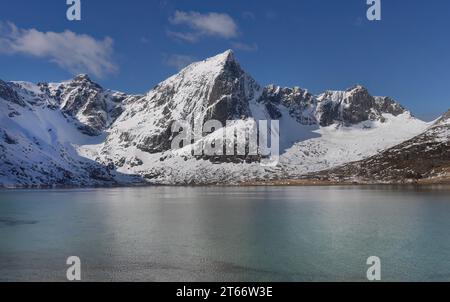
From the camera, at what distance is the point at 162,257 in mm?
61688

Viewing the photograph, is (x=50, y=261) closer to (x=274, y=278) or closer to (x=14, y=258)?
(x=14, y=258)

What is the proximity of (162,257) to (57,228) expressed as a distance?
132ft

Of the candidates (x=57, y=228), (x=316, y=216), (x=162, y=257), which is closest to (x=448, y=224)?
(x=316, y=216)

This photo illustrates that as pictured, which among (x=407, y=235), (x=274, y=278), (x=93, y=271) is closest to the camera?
(x=274, y=278)

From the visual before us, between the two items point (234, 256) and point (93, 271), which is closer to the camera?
Answer: point (93, 271)

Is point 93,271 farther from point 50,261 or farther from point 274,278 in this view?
point 274,278

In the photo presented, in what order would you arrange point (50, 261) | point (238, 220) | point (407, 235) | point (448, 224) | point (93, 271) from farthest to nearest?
point (238, 220)
point (448, 224)
point (407, 235)
point (50, 261)
point (93, 271)

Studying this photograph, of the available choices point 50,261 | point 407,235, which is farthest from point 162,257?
point 407,235

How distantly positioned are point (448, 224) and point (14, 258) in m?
77.5

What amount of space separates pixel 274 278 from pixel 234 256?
40.9ft

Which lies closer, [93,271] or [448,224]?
[93,271]
